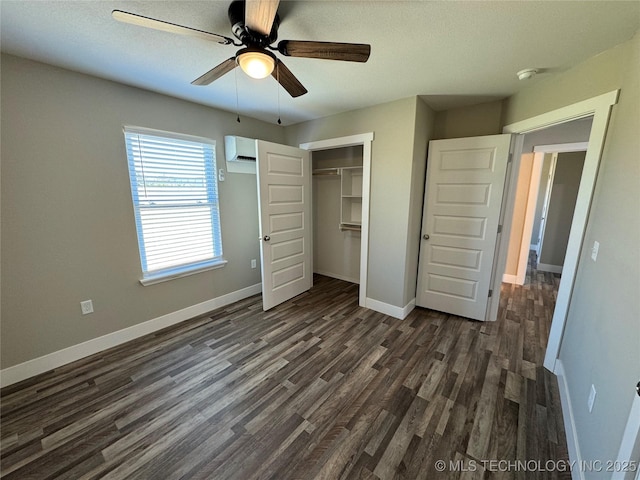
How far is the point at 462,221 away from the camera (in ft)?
9.07

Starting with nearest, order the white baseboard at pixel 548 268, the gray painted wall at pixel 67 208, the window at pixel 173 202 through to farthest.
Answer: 1. the gray painted wall at pixel 67 208
2. the window at pixel 173 202
3. the white baseboard at pixel 548 268

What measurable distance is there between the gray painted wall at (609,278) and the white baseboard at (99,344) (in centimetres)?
334

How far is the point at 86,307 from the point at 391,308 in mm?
3100

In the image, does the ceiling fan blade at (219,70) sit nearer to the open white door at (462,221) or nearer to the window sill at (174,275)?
the window sill at (174,275)

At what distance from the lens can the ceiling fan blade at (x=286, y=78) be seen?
4.95 feet

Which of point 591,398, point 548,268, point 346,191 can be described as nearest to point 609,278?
point 591,398

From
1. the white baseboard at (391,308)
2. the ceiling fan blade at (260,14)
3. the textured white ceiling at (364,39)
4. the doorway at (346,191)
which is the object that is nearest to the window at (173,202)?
the textured white ceiling at (364,39)

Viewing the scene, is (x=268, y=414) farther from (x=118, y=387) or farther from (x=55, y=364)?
(x=55, y=364)

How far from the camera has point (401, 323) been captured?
2832mm

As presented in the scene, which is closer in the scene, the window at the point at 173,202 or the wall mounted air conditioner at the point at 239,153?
the window at the point at 173,202

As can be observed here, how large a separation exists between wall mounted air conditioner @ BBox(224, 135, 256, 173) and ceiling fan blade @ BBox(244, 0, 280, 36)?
188 cm

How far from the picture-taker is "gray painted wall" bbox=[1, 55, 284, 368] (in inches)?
72.5

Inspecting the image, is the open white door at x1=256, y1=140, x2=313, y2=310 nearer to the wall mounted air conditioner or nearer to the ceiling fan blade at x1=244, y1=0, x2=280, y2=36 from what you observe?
the wall mounted air conditioner

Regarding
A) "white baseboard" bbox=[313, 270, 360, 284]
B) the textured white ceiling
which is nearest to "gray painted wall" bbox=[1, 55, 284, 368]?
the textured white ceiling
